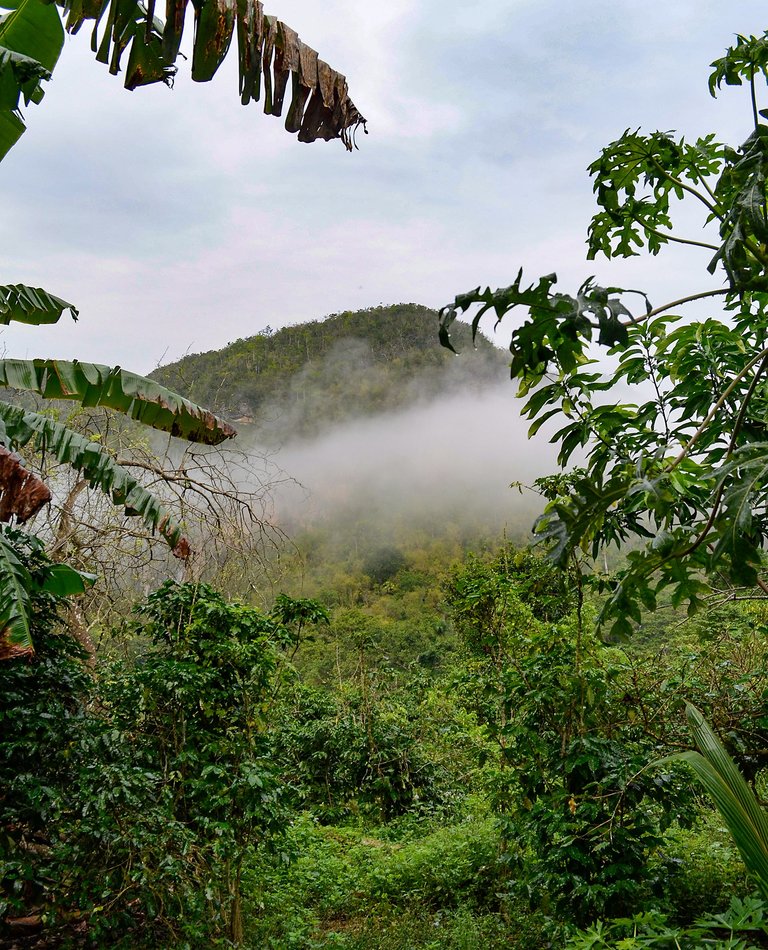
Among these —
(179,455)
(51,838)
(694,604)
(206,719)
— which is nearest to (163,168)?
(179,455)

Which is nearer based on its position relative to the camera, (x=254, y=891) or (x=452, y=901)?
(x=254, y=891)

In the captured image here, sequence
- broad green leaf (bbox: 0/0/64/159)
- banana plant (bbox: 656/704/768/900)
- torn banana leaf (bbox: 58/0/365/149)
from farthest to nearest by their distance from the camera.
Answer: broad green leaf (bbox: 0/0/64/159) → torn banana leaf (bbox: 58/0/365/149) → banana plant (bbox: 656/704/768/900)

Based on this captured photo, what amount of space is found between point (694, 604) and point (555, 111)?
4.14 meters

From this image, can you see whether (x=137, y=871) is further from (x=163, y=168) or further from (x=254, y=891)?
(x=163, y=168)

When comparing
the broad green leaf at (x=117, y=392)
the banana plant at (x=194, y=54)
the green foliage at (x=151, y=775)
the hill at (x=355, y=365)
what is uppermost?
the hill at (x=355, y=365)

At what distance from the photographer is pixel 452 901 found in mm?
5031

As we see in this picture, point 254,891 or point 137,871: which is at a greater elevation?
point 137,871

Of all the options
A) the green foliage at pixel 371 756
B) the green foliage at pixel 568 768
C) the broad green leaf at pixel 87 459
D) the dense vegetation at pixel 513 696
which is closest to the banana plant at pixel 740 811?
the dense vegetation at pixel 513 696

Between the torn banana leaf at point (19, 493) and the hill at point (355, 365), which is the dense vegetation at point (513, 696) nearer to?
the torn banana leaf at point (19, 493)

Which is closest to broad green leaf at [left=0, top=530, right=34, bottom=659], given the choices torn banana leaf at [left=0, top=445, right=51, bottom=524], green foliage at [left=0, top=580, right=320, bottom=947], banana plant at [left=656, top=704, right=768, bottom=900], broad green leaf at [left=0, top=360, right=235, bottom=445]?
torn banana leaf at [left=0, top=445, right=51, bottom=524]

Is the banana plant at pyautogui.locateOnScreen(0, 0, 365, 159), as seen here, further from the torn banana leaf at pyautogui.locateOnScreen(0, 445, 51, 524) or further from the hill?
the hill

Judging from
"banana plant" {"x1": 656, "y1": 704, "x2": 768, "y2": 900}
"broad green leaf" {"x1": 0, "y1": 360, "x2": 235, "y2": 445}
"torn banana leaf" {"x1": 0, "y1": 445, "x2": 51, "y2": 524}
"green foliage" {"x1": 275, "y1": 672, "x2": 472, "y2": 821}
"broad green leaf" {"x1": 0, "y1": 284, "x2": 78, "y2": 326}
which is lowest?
"green foliage" {"x1": 275, "y1": 672, "x2": 472, "y2": 821}

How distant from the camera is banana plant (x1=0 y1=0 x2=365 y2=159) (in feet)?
8.48

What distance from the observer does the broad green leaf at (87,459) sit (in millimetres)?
3771
